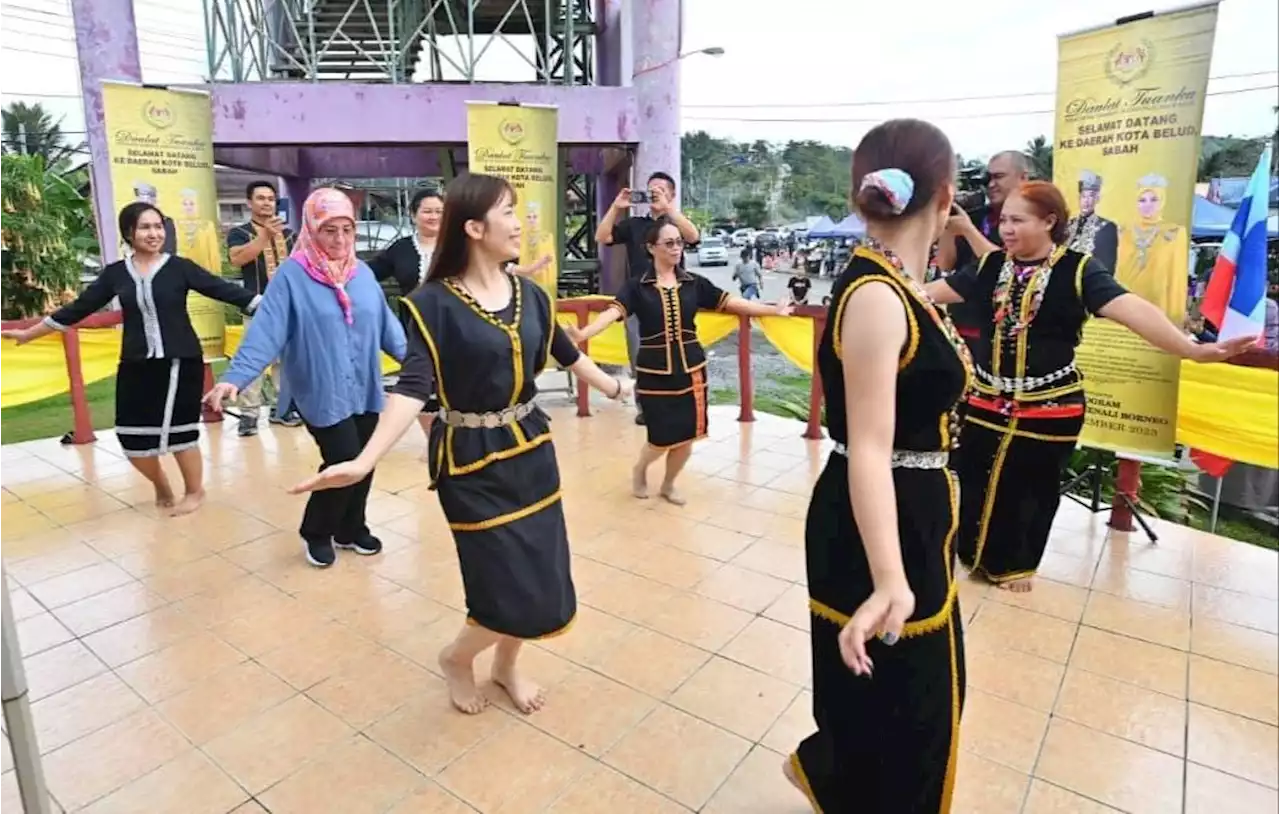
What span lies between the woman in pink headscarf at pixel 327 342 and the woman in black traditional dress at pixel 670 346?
111 cm

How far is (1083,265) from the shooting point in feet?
9.23

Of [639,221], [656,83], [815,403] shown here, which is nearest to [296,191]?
[656,83]

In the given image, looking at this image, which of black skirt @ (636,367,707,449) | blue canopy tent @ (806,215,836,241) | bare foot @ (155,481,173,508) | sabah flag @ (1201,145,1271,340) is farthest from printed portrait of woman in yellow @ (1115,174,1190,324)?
blue canopy tent @ (806,215,836,241)

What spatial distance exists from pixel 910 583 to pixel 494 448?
43.2 inches

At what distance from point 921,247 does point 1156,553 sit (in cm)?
293

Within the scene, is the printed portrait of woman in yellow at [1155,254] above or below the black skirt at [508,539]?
above

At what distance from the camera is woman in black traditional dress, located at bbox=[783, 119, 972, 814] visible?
1354 millimetres

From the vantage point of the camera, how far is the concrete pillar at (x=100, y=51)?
7.15 meters

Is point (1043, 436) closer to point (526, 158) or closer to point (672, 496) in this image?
point (672, 496)

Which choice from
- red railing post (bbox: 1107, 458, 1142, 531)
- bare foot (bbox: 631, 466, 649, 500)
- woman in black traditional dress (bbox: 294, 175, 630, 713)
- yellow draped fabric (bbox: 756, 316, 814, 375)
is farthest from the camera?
yellow draped fabric (bbox: 756, 316, 814, 375)

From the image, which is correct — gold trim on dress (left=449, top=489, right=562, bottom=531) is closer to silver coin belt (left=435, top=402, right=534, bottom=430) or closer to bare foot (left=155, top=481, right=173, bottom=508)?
silver coin belt (left=435, top=402, right=534, bottom=430)

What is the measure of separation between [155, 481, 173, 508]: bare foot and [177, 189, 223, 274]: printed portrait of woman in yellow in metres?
1.85

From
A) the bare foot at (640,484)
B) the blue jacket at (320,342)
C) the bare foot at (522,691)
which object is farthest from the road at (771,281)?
the bare foot at (522,691)

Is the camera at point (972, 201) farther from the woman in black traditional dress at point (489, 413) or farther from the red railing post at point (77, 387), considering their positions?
the red railing post at point (77, 387)
